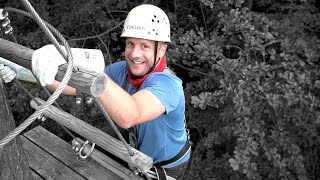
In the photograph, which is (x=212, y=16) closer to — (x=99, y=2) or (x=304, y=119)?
(x=99, y=2)

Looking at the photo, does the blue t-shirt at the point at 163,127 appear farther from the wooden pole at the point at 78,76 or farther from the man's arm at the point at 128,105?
the wooden pole at the point at 78,76

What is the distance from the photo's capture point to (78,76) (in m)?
1.10

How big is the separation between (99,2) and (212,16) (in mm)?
1441

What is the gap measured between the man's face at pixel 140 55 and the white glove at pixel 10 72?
61 cm

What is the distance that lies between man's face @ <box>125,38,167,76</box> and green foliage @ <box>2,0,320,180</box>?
97 cm

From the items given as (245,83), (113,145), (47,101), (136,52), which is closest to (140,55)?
(136,52)

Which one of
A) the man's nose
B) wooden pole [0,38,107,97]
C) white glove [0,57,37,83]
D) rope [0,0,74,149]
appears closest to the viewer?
rope [0,0,74,149]

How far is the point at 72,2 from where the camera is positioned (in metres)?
4.59

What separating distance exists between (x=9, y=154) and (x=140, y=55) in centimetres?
94

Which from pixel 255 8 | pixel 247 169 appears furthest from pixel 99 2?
pixel 247 169

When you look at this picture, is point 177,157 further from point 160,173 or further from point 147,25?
point 147,25

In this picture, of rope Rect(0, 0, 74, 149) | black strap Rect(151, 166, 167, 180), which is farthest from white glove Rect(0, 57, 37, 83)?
black strap Rect(151, 166, 167, 180)

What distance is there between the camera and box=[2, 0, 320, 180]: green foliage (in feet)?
10.8

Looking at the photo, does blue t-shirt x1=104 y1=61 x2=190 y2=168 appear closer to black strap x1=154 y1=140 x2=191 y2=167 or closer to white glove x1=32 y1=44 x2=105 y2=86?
black strap x1=154 y1=140 x2=191 y2=167
